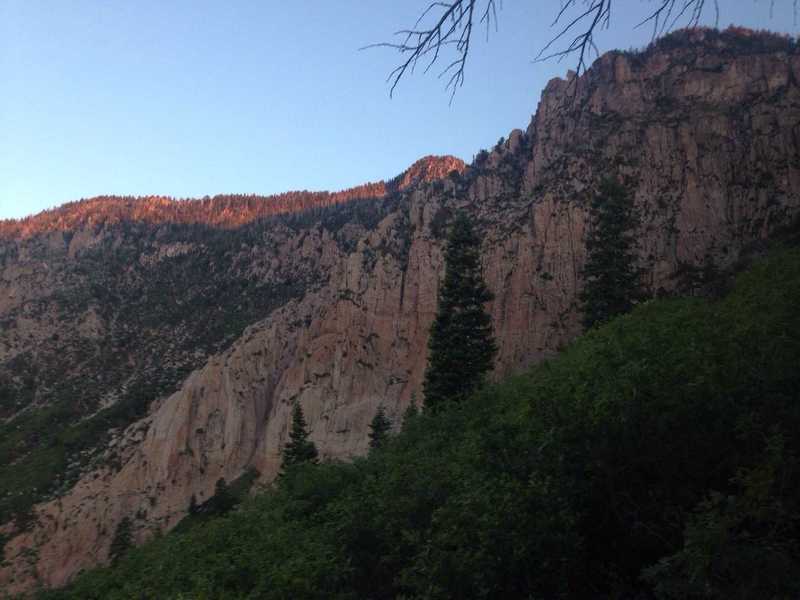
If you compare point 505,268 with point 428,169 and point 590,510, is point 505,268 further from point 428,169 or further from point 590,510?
point 428,169

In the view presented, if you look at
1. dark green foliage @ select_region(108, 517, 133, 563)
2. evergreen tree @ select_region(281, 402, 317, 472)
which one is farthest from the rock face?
evergreen tree @ select_region(281, 402, 317, 472)

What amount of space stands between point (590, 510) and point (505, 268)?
117 ft

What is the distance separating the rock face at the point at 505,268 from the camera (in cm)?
3825

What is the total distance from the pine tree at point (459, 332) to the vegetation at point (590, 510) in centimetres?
1683

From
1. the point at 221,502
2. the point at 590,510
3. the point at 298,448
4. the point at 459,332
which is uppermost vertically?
the point at 590,510

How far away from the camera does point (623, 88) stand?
170ft

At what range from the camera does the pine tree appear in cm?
2570

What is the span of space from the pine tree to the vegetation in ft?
55.2

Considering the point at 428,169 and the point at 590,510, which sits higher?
the point at 428,169

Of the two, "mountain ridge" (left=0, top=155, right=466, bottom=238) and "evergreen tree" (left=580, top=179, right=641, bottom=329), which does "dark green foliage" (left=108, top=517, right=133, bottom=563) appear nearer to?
"evergreen tree" (left=580, top=179, right=641, bottom=329)

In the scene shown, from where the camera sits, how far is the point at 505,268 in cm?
4178

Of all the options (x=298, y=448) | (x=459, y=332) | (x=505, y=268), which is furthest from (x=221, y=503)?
(x=505, y=268)

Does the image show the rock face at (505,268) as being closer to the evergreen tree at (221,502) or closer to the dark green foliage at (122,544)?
the dark green foliage at (122,544)

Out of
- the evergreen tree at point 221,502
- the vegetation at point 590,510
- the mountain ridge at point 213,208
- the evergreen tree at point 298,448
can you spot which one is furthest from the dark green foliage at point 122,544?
the mountain ridge at point 213,208
